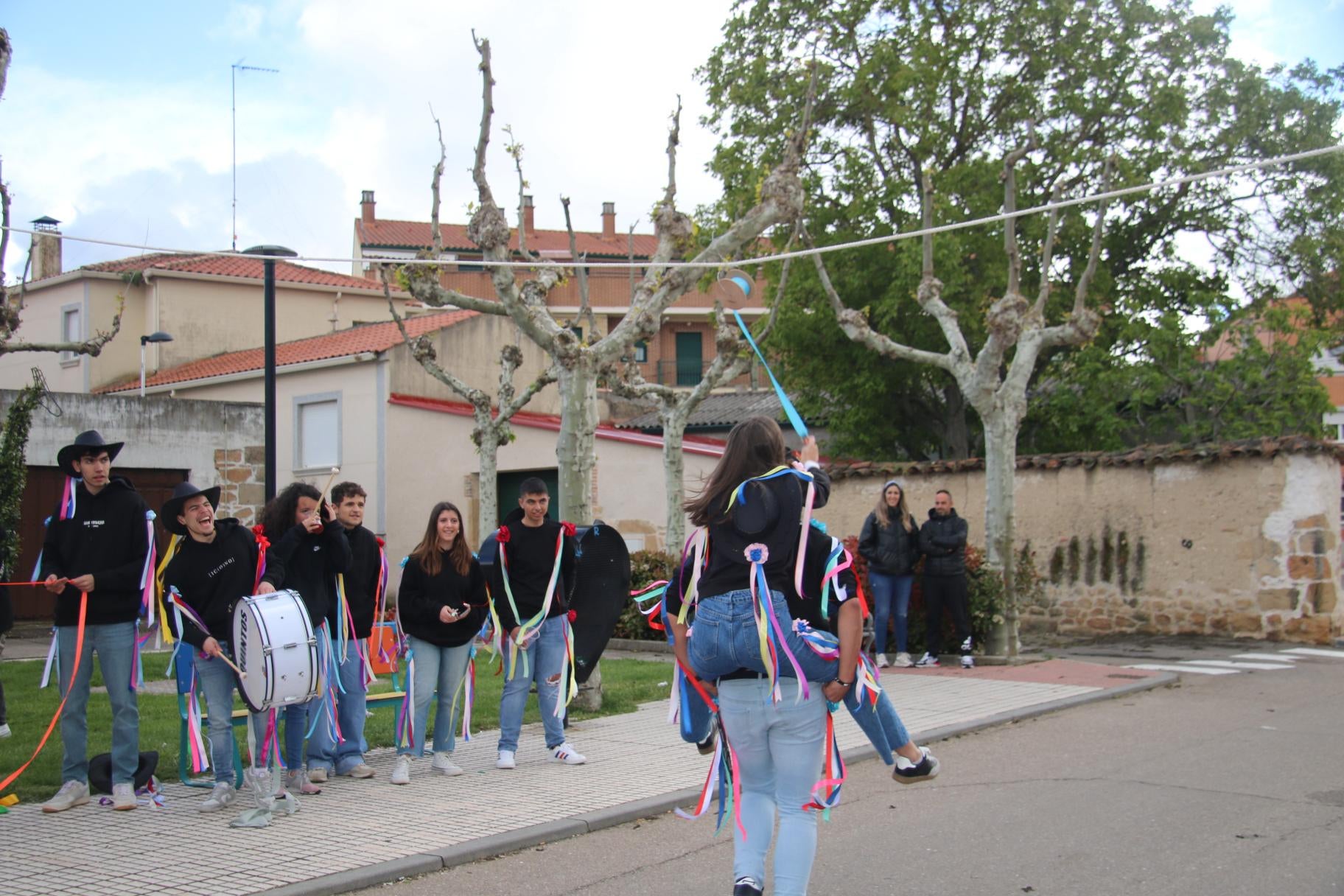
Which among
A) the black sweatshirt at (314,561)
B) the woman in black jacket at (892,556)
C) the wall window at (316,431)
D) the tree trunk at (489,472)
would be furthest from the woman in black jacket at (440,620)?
the wall window at (316,431)

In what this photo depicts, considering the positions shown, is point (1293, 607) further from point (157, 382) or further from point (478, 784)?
point (157, 382)

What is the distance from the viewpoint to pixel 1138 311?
2277 centimetres

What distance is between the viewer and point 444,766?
310 inches

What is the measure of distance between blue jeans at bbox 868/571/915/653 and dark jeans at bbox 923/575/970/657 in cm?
23

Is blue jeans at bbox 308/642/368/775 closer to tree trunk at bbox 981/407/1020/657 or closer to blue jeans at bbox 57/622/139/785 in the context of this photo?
blue jeans at bbox 57/622/139/785

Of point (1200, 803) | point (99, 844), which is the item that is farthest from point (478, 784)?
point (1200, 803)

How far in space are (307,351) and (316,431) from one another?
2300 mm

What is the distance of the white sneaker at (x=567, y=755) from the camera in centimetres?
808

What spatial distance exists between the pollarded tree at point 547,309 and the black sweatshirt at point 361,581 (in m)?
2.55

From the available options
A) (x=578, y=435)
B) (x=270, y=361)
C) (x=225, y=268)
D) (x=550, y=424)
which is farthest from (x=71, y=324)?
(x=578, y=435)

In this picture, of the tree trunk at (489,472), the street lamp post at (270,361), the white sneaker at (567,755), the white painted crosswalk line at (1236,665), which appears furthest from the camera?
the tree trunk at (489,472)

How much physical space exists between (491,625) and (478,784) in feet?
4.14

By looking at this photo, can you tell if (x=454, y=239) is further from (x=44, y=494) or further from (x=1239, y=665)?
(x=1239, y=665)

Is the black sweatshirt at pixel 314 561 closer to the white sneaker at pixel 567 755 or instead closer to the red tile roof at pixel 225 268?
the white sneaker at pixel 567 755
